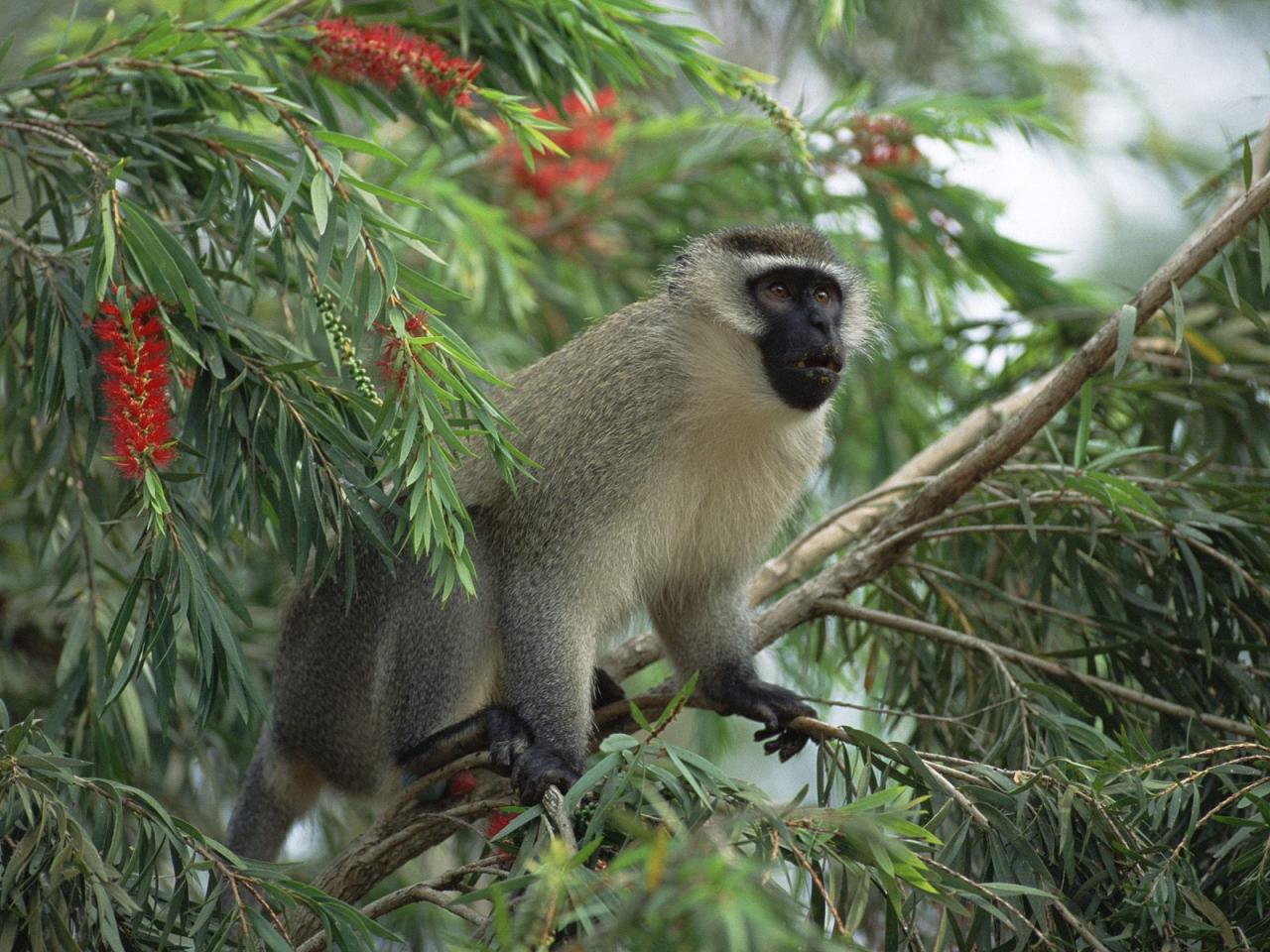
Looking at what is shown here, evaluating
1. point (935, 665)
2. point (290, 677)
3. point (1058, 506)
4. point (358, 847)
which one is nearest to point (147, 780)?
point (290, 677)

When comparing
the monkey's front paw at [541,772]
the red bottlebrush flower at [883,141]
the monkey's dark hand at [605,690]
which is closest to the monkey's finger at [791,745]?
the monkey's dark hand at [605,690]

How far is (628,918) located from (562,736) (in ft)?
7.23

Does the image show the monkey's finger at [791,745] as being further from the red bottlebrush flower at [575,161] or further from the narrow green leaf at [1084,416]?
the red bottlebrush flower at [575,161]

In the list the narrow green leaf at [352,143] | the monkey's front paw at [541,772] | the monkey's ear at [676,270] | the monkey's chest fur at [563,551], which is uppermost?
the narrow green leaf at [352,143]

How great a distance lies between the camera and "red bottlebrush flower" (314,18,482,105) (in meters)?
4.12

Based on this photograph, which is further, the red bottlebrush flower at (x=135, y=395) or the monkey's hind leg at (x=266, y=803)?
the monkey's hind leg at (x=266, y=803)

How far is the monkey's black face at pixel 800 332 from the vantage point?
14.4 feet

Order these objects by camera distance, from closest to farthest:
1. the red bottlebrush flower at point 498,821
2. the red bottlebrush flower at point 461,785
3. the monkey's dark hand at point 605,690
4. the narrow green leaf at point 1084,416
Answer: the red bottlebrush flower at point 498,821, the narrow green leaf at point 1084,416, the red bottlebrush flower at point 461,785, the monkey's dark hand at point 605,690

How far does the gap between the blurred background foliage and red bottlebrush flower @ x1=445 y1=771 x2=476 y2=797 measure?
45 cm

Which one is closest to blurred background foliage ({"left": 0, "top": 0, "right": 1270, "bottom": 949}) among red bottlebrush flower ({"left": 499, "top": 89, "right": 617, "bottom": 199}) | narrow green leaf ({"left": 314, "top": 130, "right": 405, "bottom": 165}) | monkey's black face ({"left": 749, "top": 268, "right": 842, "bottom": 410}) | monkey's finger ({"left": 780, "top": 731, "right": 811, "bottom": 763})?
Answer: narrow green leaf ({"left": 314, "top": 130, "right": 405, "bottom": 165})

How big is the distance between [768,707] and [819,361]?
127 centimetres

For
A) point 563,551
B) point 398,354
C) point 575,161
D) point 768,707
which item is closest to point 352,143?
point 398,354

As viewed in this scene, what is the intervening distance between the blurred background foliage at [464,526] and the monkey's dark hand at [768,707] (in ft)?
1.43

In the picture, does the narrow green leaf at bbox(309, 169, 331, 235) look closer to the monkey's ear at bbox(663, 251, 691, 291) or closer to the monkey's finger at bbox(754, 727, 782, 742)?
the monkey's ear at bbox(663, 251, 691, 291)
